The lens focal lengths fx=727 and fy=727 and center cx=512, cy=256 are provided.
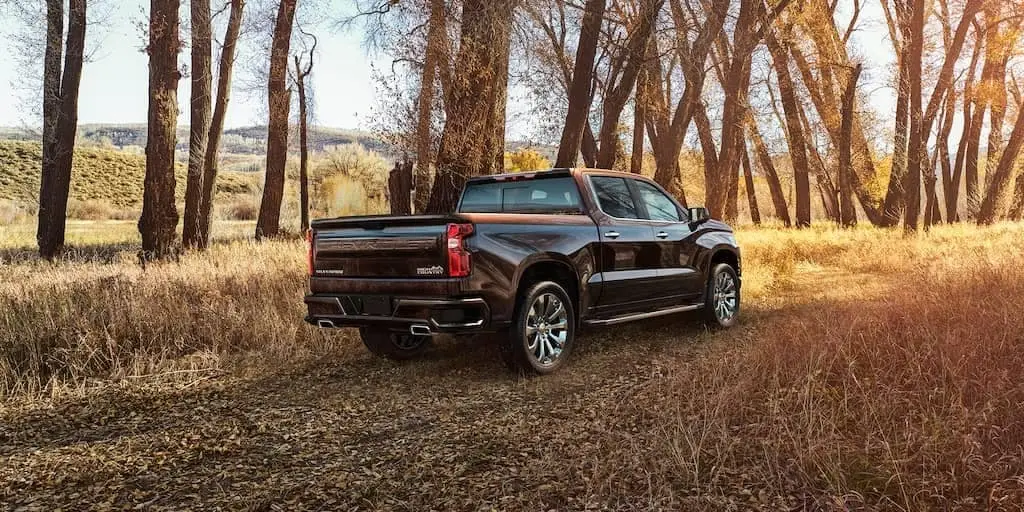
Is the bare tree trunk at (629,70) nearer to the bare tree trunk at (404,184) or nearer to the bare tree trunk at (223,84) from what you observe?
the bare tree trunk at (404,184)

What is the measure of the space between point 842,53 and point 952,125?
21.4ft

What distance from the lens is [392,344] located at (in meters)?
7.07

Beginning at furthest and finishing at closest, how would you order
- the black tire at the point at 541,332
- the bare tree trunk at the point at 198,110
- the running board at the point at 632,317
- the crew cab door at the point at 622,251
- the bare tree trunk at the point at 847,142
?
the bare tree trunk at the point at 847,142
the bare tree trunk at the point at 198,110
the crew cab door at the point at 622,251
the running board at the point at 632,317
the black tire at the point at 541,332

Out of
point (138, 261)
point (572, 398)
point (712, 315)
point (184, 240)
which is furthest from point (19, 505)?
point (184, 240)

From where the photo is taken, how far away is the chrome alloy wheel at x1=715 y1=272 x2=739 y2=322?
344 inches

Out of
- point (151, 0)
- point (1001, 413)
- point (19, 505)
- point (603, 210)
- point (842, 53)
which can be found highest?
point (842, 53)

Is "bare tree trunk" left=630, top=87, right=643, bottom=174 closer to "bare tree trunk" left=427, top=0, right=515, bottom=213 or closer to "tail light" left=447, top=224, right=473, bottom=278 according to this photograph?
"bare tree trunk" left=427, top=0, right=515, bottom=213

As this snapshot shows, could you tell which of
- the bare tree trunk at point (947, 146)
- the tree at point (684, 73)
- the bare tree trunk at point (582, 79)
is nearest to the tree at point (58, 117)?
the bare tree trunk at point (582, 79)

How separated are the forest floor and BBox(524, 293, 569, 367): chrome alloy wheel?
0.26 m

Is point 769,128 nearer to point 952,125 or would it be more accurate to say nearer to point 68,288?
point 952,125

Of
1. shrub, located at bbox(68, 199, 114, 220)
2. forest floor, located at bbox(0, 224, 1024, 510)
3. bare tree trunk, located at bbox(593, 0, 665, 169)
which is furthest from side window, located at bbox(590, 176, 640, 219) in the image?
shrub, located at bbox(68, 199, 114, 220)

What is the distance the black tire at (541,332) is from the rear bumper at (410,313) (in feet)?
1.39

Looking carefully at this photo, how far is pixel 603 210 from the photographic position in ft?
23.6

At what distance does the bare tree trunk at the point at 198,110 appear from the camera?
1612 centimetres
